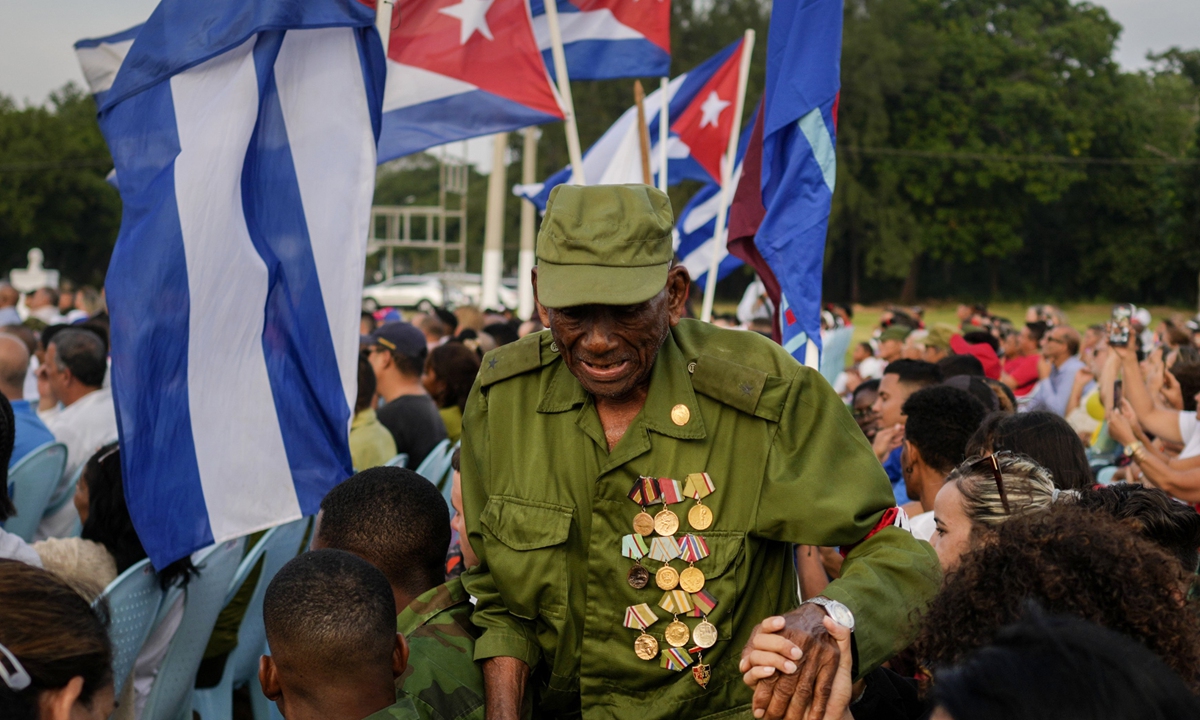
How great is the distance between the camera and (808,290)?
493cm

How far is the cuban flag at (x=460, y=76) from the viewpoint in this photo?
6301 millimetres

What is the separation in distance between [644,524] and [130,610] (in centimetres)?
229

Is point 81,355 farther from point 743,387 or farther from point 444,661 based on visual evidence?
point 743,387

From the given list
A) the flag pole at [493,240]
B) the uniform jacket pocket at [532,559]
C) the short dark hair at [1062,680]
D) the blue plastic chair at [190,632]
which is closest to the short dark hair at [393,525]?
the uniform jacket pocket at [532,559]

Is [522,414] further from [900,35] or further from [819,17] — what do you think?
[900,35]

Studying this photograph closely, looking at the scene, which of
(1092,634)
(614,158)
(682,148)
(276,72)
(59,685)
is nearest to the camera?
(1092,634)

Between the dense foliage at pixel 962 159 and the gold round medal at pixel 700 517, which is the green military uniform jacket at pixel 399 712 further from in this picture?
the dense foliage at pixel 962 159

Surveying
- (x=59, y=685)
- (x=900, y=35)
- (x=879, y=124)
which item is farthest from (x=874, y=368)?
(x=900, y=35)

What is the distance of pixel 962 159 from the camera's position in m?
50.8

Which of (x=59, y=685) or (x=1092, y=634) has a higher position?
(x=1092, y=634)

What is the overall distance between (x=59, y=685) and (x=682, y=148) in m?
8.63

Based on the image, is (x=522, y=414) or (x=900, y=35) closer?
(x=522, y=414)

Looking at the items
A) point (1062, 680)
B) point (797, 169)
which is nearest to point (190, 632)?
point (797, 169)

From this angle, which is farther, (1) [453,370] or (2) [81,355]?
(1) [453,370]
